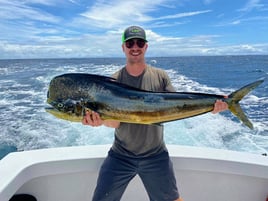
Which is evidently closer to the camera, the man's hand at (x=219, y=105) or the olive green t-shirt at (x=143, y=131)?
the man's hand at (x=219, y=105)


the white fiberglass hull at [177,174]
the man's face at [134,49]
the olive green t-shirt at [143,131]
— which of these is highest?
the man's face at [134,49]

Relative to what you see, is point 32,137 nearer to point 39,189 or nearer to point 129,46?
point 39,189

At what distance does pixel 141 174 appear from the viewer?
1816 mm

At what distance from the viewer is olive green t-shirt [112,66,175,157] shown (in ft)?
5.89

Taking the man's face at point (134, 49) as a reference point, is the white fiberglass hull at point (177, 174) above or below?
below

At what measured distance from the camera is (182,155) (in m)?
2.05

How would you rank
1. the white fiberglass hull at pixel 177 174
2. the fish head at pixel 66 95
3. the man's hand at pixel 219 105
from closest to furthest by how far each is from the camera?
the fish head at pixel 66 95
the man's hand at pixel 219 105
the white fiberglass hull at pixel 177 174

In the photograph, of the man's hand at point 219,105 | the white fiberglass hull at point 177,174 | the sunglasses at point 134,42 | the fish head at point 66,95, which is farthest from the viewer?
the white fiberglass hull at point 177,174

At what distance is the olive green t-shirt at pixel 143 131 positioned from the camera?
179 cm

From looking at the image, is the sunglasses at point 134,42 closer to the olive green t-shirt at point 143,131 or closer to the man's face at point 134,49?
the man's face at point 134,49

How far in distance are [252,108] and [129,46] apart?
7.95 metres

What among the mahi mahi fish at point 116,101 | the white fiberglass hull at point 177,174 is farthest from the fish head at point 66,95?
the white fiberglass hull at point 177,174

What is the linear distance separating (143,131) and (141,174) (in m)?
0.27

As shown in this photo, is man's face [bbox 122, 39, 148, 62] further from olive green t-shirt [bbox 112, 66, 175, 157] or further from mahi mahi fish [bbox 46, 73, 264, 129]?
mahi mahi fish [bbox 46, 73, 264, 129]
